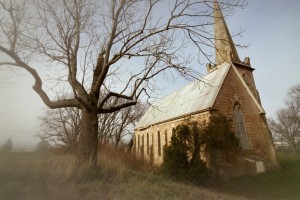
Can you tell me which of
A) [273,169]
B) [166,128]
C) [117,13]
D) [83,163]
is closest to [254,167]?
[273,169]

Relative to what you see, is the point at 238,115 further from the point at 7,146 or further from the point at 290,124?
the point at 290,124

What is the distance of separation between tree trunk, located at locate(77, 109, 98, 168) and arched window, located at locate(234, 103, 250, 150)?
13532 millimetres

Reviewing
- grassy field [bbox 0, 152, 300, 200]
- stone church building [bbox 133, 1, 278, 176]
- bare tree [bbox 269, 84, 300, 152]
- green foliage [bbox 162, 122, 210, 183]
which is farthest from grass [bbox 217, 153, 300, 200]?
bare tree [bbox 269, 84, 300, 152]

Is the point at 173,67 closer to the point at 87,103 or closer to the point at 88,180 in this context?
the point at 87,103

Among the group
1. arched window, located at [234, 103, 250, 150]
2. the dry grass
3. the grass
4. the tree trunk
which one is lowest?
the grass

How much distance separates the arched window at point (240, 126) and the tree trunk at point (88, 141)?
44.4 ft

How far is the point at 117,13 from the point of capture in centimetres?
894

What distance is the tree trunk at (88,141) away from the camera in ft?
25.4

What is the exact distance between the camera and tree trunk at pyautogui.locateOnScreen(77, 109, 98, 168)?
25.4ft

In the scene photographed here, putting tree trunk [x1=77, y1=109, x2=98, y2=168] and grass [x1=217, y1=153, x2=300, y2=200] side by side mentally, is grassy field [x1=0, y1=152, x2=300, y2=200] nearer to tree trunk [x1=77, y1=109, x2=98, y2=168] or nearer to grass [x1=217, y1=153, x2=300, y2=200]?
tree trunk [x1=77, y1=109, x2=98, y2=168]

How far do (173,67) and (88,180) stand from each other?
5.33 metres

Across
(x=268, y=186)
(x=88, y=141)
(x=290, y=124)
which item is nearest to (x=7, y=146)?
(x=88, y=141)

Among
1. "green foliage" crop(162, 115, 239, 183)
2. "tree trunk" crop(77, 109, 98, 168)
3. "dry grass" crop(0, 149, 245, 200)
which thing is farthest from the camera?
"green foliage" crop(162, 115, 239, 183)

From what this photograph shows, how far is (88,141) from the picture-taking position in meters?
8.09
